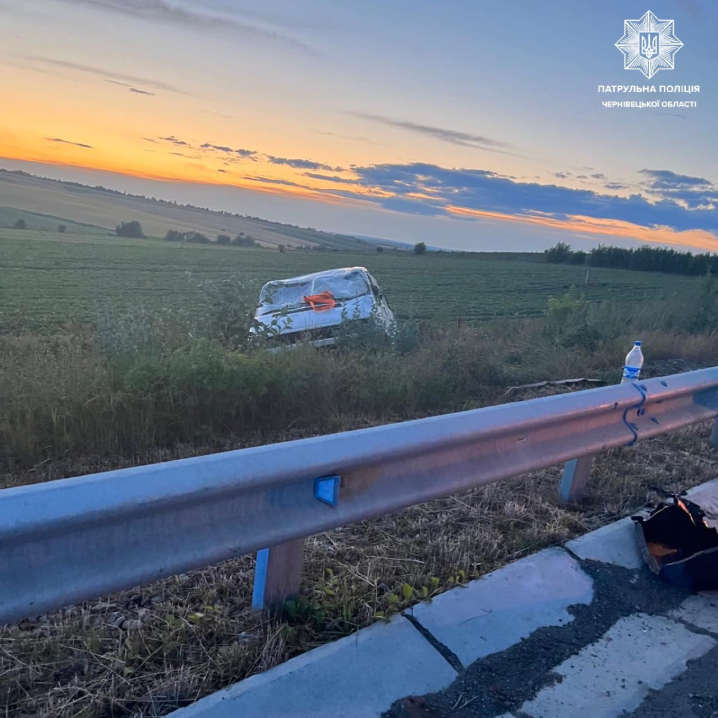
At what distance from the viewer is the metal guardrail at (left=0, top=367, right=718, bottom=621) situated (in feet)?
6.35

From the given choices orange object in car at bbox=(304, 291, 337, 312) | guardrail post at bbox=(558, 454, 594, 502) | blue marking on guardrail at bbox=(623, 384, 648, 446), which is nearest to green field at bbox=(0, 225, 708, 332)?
orange object in car at bbox=(304, 291, 337, 312)

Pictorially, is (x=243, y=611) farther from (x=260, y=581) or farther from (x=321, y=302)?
A: (x=321, y=302)

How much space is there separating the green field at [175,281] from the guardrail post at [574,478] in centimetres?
549

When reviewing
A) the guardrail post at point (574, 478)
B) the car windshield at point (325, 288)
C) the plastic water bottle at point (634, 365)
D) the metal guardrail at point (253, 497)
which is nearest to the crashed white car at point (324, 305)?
the car windshield at point (325, 288)

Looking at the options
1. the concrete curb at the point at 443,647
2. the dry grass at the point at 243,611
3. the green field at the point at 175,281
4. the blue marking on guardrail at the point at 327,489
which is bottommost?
the green field at the point at 175,281

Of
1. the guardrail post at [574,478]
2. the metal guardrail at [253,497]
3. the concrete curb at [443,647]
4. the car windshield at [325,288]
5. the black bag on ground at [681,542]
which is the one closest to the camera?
the metal guardrail at [253,497]

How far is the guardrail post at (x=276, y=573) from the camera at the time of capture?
2.65 metres

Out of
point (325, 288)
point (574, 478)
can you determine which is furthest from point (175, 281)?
point (574, 478)

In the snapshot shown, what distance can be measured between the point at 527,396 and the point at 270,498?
5322 millimetres

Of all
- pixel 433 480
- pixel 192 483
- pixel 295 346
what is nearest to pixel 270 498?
pixel 192 483

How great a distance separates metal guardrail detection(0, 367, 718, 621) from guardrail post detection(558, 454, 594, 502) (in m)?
0.27

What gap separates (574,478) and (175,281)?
92.4 ft

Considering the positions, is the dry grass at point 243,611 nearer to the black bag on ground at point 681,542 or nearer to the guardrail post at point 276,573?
the guardrail post at point 276,573

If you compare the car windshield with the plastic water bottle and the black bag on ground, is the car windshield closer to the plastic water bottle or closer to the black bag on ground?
the plastic water bottle
